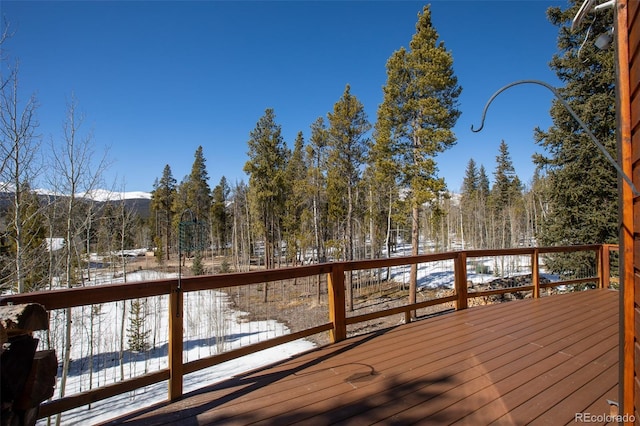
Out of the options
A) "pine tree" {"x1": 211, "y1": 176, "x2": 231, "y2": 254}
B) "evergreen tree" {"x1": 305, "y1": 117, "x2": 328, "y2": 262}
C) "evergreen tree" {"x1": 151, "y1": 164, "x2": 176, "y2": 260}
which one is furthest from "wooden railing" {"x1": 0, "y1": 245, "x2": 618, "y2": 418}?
"evergreen tree" {"x1": 151, "y1": 164, "x2": 176, "y2": 260}

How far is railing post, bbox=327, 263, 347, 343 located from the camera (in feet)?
11.4

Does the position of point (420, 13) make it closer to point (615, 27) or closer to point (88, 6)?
point (88, 6)

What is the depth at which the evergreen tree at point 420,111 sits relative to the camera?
10719 millimetres

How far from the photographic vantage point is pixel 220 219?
35.0 metres

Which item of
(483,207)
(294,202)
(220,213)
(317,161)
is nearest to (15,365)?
(317,161)

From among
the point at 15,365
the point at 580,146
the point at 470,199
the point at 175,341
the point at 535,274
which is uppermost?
the point at 580,146

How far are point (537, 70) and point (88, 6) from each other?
41.9 feet

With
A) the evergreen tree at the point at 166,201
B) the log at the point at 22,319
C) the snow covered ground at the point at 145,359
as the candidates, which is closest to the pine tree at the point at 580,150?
the snow covered ground at the point at 145,359

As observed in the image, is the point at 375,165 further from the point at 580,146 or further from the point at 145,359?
the point at 145,359

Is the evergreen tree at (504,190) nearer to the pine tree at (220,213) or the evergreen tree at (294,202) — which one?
the evergreen tree at (294,202)

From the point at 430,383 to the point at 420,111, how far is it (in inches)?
412

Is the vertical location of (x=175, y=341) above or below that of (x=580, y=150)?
below

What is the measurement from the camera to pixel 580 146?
9875 millimetres

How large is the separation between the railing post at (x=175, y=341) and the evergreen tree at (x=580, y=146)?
11605 millimetres
